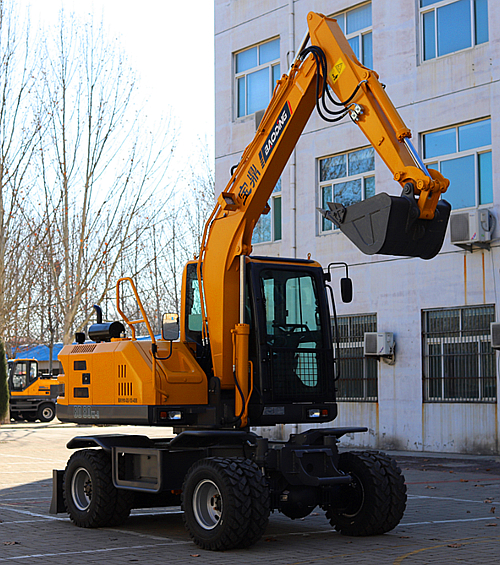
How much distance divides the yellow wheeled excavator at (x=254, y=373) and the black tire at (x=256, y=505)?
14mm

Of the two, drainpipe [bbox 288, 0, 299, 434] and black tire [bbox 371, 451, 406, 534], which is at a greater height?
drainpipe [bbox 288, 0, 299, 434]

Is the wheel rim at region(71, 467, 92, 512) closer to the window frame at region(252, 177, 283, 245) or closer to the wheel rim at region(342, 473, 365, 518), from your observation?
the wheel rim at region(342, 473, 365, 518)

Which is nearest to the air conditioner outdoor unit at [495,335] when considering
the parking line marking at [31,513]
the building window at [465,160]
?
the building window at [465,160]

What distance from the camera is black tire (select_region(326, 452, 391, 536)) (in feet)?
31.2

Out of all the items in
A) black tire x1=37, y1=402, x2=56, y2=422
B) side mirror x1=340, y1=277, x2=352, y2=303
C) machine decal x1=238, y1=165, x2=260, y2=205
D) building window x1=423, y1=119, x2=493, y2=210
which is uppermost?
building window x1=423, y1=119, x2=493, y2=210

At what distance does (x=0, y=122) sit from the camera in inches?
1182

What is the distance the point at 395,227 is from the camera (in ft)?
28.1

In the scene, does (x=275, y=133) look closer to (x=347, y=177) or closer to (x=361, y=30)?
(x=347, y=177)

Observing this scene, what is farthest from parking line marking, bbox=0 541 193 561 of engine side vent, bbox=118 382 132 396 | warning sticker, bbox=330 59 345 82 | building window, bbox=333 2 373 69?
building window, bbox=333 2 373 69

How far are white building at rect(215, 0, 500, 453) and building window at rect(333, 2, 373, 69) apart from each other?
33 mm

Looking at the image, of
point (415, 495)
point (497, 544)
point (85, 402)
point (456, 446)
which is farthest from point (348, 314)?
point (497, 544)

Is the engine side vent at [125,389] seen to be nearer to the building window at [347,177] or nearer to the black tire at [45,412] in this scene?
the building window at [347,177]

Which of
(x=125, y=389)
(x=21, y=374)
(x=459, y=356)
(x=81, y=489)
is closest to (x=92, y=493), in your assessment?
(x=81, y=489)

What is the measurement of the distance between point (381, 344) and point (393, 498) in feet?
37.3
